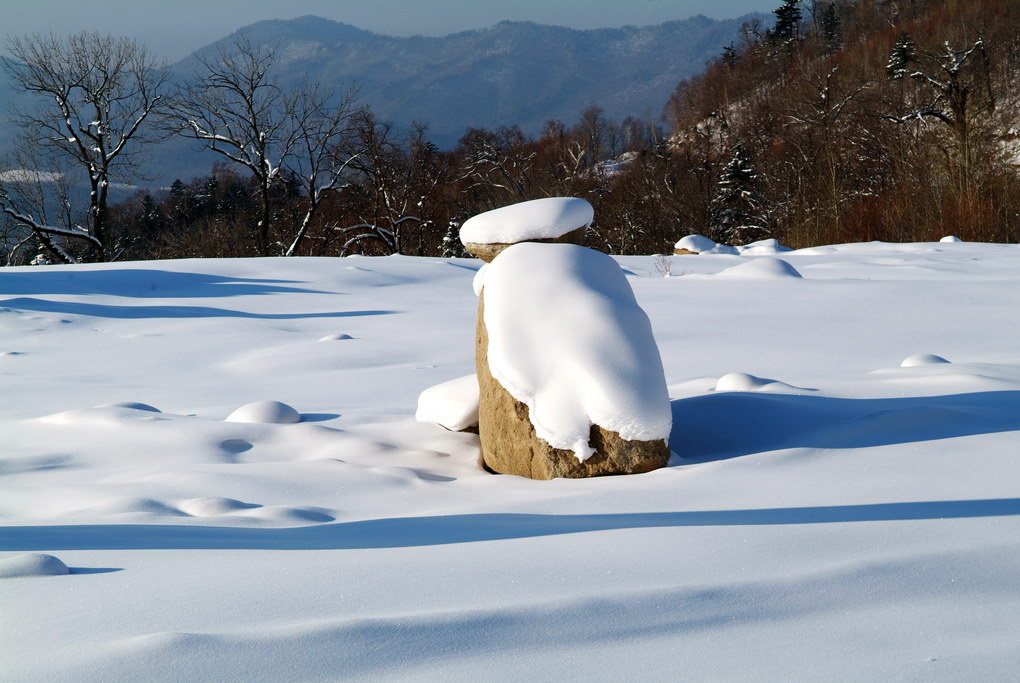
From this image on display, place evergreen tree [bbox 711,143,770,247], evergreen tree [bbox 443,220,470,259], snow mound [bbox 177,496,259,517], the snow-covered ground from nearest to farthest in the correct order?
the snow-covered ground → snow mound [bbox 177,496,259,517] → evergreen tree [bbox 443,220,470,259] → evergreen tree [bbox 711,143,770,247]

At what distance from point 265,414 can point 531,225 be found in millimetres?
1829

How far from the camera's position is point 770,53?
5716 cm

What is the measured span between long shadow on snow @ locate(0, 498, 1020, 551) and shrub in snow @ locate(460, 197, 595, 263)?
1.90m

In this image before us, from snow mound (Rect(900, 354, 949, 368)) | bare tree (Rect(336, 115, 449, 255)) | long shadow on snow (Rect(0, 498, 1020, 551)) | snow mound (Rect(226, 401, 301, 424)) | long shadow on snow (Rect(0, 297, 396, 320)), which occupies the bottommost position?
snow mound (Rect(226, 401, 301, 424))

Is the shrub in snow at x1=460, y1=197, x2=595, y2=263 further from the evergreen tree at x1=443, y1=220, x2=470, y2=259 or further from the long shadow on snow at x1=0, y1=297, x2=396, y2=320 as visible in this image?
the evergreen tree at x1=443, y1=220, x2=470, y2=259

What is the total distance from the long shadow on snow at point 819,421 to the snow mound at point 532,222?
108 cm

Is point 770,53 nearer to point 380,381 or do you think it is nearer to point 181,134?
point 181,134

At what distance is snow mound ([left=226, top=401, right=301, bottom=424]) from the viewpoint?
15.3ft

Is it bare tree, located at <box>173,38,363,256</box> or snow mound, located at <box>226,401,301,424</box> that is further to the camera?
bare tree, located at <box>173,38,363,256</box>

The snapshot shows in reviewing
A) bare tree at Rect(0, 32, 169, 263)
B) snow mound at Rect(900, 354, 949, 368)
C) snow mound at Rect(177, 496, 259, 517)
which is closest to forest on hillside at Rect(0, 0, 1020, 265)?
bare tree at Rect(0, 32, 169, 263)

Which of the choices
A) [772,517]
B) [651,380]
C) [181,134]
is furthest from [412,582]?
[181,134]

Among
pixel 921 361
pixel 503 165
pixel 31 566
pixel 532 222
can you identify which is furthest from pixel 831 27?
pixel 31 566

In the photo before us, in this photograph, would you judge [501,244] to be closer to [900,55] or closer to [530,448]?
[530,448]

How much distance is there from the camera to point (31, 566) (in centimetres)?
211
